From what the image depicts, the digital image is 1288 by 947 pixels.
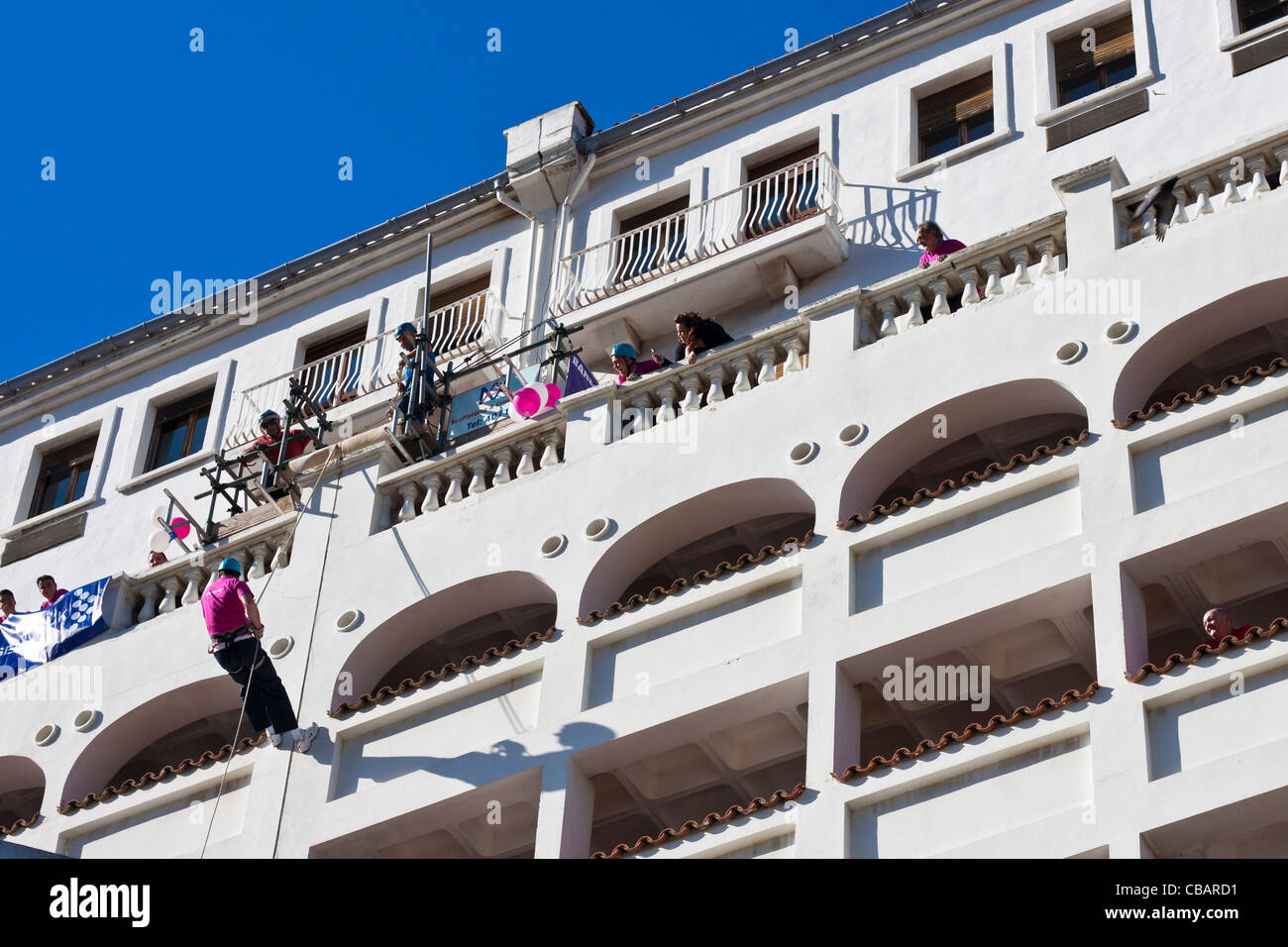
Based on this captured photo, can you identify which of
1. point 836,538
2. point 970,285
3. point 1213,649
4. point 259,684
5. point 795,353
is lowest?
point 1213,649

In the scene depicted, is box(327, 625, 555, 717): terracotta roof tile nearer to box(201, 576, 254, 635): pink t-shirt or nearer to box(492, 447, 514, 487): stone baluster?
box(201, 576, 254, 635): pink t-shirt

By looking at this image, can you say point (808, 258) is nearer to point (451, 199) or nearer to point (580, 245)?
point (580, 245)

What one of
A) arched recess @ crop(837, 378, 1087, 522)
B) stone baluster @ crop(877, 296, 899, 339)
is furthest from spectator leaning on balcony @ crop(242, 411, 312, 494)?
arched recess @ crop(837, 378, 1087, 522)

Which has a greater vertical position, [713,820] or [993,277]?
[993,277]

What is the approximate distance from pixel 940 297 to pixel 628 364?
330 cm

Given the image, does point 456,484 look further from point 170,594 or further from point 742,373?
point 170,594

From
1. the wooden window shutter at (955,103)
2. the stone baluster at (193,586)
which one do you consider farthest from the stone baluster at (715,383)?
the wooden window shutter at (955,103)

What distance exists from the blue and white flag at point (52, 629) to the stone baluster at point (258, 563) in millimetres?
1632

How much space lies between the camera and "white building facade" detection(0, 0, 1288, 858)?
59.4 ft

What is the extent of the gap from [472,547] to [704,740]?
343 cm

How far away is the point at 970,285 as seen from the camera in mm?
21891

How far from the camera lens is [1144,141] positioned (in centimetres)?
2508

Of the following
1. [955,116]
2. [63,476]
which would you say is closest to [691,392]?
[955,116]

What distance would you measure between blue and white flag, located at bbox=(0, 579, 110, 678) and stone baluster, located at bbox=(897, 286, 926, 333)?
8593 millimetres
